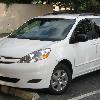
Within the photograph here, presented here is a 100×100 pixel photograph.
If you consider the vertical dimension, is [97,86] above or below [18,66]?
below

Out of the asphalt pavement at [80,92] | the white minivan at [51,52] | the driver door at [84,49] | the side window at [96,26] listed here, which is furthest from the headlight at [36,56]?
the side window at [96,26]

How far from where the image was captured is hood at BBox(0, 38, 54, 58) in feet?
23.1

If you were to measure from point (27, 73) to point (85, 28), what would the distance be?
227cm

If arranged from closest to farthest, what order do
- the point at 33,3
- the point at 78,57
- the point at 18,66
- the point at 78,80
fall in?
the point at 18,66 → the point at 78,57 → the point at 78,80 → the point at 33,3

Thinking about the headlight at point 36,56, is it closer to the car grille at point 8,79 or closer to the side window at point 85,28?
the car grille at point 8,79

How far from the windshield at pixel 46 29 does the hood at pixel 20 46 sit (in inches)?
12.1

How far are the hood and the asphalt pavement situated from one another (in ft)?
2.98

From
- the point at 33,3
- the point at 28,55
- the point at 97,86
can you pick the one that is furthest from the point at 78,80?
the point at 33,3

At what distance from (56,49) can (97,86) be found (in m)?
1.63

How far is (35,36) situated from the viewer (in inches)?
314

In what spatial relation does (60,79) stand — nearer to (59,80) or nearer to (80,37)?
(59,80)

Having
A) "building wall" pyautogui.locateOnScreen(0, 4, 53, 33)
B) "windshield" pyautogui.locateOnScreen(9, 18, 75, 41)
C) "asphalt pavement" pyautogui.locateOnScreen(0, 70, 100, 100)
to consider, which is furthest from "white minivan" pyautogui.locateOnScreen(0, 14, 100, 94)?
"building wall" pyautogui.locateOnScreen(0, 4, 53, 33)

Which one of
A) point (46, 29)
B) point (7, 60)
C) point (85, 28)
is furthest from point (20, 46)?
point (85, 28)

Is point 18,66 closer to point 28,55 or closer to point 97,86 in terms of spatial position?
point 28,55
